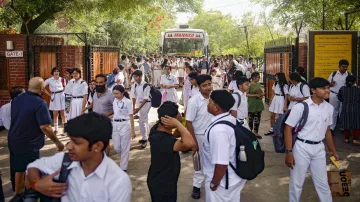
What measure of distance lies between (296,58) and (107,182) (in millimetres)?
10229

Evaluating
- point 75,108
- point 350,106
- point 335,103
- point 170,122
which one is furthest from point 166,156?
point 335,103

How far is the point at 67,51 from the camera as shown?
1256 centimetres

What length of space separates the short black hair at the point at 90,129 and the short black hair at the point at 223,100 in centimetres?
165

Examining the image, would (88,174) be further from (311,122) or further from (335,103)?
(335,103)

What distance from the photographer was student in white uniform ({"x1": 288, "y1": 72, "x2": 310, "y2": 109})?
892cm

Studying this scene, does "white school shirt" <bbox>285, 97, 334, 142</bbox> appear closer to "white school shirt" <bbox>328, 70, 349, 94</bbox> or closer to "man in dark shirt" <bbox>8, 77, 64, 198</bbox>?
"man in dark shirt" <bbox>8, 77, 64, 198</bbox>

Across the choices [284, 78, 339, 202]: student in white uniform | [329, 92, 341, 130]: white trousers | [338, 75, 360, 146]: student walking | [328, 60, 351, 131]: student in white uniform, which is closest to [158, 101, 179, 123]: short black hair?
[284, 78, 339, 202]: student in white uniform

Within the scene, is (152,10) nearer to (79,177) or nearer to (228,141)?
(228,141)

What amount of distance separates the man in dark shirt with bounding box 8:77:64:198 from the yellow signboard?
8174 millimetres

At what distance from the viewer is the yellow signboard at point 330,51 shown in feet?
37.6

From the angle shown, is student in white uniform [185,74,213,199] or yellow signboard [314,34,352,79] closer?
student in white uniform [185,74,213,199]

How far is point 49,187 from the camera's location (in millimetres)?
2531

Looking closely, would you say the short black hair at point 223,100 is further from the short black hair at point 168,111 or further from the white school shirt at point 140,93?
the white school shirt at point 140,93

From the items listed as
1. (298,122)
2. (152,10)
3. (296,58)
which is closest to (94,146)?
(298,122)
